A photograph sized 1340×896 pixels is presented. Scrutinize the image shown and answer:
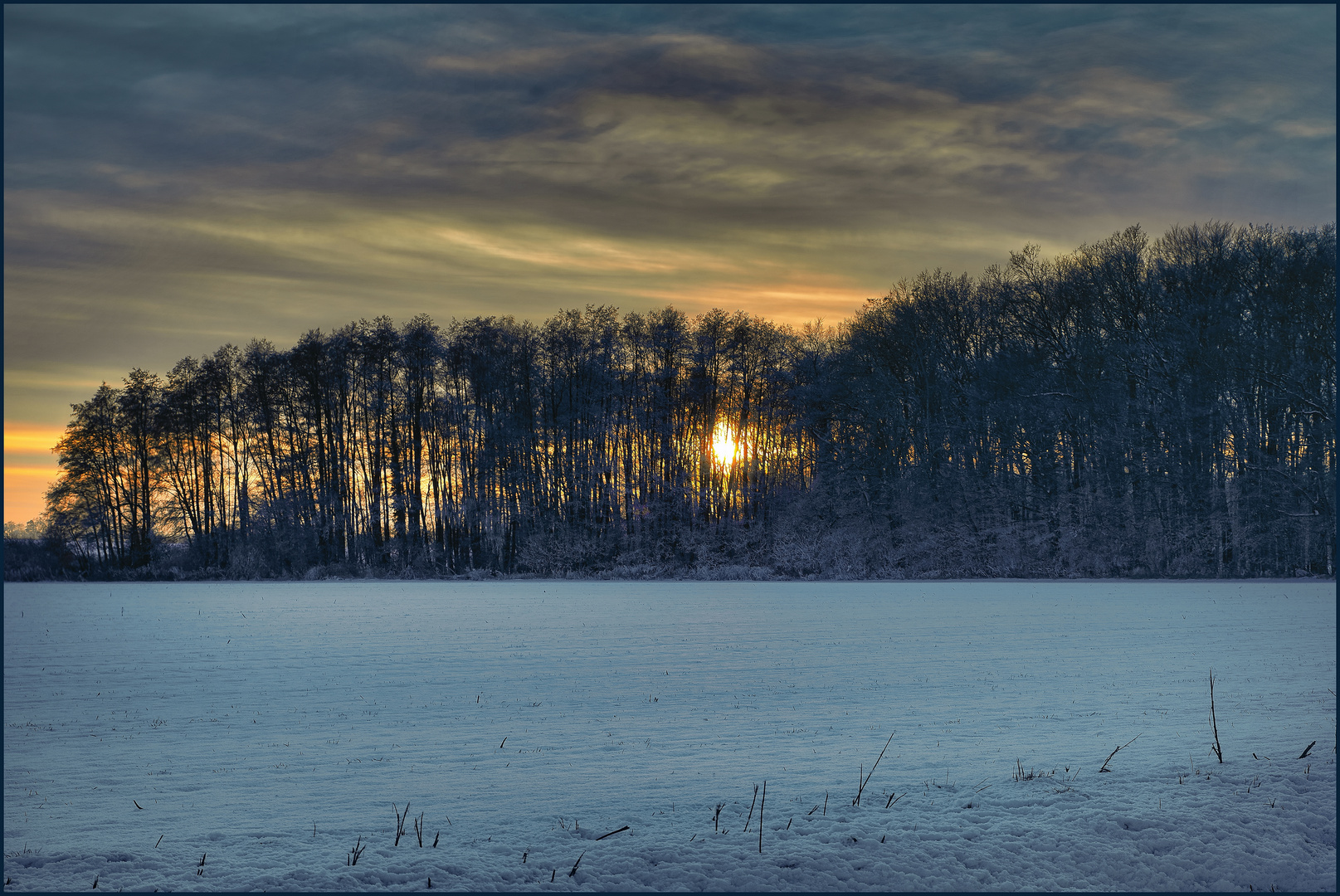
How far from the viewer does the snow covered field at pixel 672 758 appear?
17.0ft

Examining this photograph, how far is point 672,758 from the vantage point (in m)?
7.88

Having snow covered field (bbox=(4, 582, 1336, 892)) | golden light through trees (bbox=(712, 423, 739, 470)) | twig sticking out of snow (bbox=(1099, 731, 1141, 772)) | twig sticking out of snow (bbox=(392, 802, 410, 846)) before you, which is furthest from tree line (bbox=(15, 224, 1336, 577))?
twig sticking out of snow (bbox=(392, 802, 410, 846))

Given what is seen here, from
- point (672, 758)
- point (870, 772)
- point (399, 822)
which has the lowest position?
point (672, 758)

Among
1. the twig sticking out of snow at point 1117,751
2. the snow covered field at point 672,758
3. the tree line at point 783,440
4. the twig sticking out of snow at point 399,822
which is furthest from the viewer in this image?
the tree line at point 783,440

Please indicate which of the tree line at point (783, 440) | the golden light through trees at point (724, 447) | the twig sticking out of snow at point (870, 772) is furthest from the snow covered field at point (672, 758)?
the golden light through trees at point (724, 447)

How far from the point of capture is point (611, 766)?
300 inches

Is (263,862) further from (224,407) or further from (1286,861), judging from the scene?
(224,407)

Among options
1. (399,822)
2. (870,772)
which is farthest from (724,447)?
(399,822)

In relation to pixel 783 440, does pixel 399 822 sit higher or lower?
lower

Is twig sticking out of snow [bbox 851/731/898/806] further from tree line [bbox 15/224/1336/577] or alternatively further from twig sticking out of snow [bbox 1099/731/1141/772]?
tree line [bbox 15/224/1336/577]

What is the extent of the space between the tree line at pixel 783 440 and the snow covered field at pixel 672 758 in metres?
20.3

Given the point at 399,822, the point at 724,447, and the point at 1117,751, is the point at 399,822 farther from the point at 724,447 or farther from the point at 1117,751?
the point at 724,447

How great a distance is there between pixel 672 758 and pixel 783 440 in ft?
126

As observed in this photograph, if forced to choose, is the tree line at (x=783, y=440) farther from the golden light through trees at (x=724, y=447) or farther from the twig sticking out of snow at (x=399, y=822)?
the twig sticking out of snow at (x=399, y=822)
